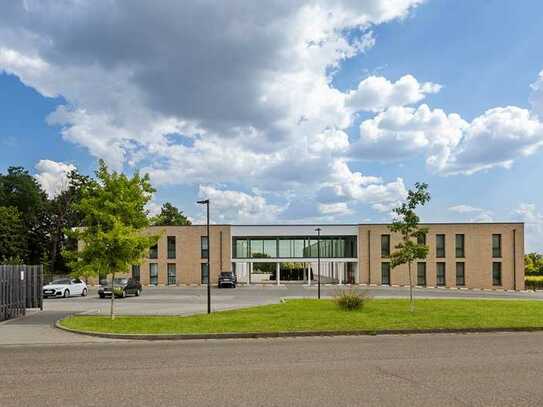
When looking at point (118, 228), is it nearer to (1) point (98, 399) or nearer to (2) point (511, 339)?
(1) point (98, 399)

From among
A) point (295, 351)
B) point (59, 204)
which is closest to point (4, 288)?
point (295, 351)

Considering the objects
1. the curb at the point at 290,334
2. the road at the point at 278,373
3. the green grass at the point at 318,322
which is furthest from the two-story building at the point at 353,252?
the road at the point at 278,373

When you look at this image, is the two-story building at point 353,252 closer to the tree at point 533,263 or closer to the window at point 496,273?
the window at point 496,273

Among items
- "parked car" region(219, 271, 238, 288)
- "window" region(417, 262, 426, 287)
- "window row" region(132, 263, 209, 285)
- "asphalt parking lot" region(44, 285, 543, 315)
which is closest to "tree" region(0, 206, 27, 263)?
"window row" region(132, 263, 209, 285)

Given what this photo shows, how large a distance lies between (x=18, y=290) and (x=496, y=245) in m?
46.5

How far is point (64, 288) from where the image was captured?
35.5 meters

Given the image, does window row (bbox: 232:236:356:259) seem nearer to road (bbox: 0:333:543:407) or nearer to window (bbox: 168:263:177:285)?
window (bbox: 168:263:177:285)

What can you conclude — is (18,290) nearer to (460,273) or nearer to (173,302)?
(173,302)

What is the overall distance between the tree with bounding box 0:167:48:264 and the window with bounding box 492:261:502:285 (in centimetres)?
6159

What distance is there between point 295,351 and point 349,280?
146 feet

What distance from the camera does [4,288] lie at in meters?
21.0

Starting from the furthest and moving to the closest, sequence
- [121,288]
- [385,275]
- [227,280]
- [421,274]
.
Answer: [385,275], [421,274], [227,280], [121,288]

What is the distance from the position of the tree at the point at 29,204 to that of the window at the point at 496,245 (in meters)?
61.7

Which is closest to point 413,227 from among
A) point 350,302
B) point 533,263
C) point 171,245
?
point 350,302
